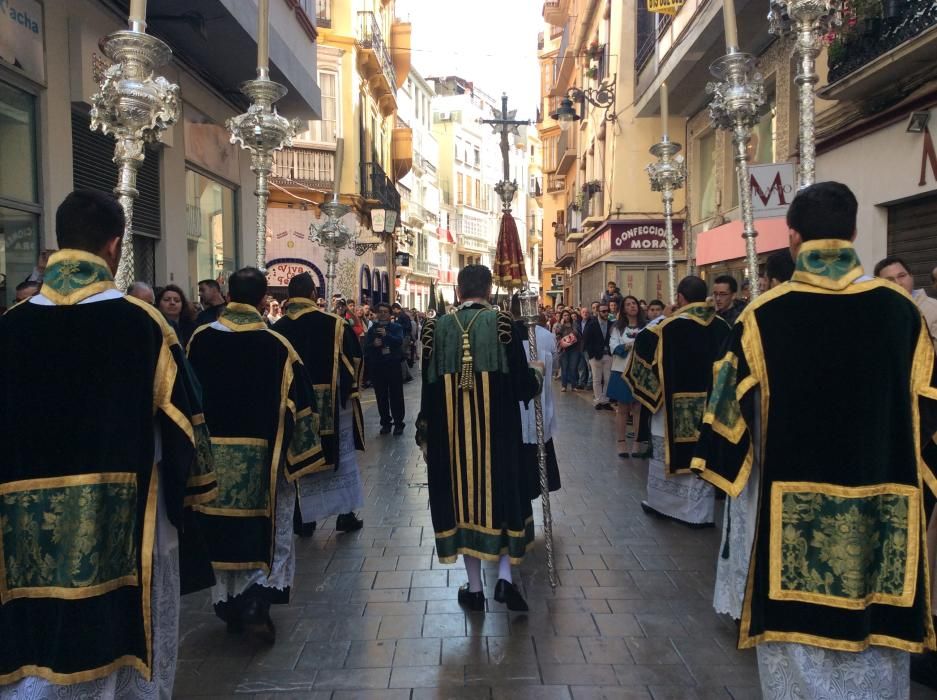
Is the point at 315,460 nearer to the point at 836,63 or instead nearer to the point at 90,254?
the point at 90,254

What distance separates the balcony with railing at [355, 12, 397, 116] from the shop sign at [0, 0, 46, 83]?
842 inches

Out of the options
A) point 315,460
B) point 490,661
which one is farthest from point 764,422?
point 315,460

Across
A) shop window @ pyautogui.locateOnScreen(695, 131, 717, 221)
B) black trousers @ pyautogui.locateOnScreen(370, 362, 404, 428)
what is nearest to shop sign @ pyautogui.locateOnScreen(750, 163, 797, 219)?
black trousers @ pyautogui.locateOnScreen(370, 362, 404, 428)

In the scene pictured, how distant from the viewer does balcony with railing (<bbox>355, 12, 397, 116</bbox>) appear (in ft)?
97.3

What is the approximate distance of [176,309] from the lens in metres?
7.91

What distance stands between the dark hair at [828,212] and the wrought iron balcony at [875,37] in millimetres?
6743

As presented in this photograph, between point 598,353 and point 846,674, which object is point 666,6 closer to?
point 598,353

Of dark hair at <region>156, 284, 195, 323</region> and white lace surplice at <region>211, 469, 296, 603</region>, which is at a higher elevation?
dark hair at <region>156, 284, 195, 323</region>

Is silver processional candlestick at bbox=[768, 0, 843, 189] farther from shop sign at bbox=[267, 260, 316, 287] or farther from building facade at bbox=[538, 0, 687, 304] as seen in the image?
shop sign at bbox=[267, 260, 316, 287]

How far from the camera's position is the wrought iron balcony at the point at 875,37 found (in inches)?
362

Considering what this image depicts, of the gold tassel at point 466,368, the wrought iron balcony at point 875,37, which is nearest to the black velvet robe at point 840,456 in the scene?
the gold tassel at point 466,368

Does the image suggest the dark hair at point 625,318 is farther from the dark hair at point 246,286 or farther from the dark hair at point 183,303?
the dark hair at point 246,286

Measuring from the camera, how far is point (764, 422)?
11.1ft

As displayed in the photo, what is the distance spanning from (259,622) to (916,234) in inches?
348
